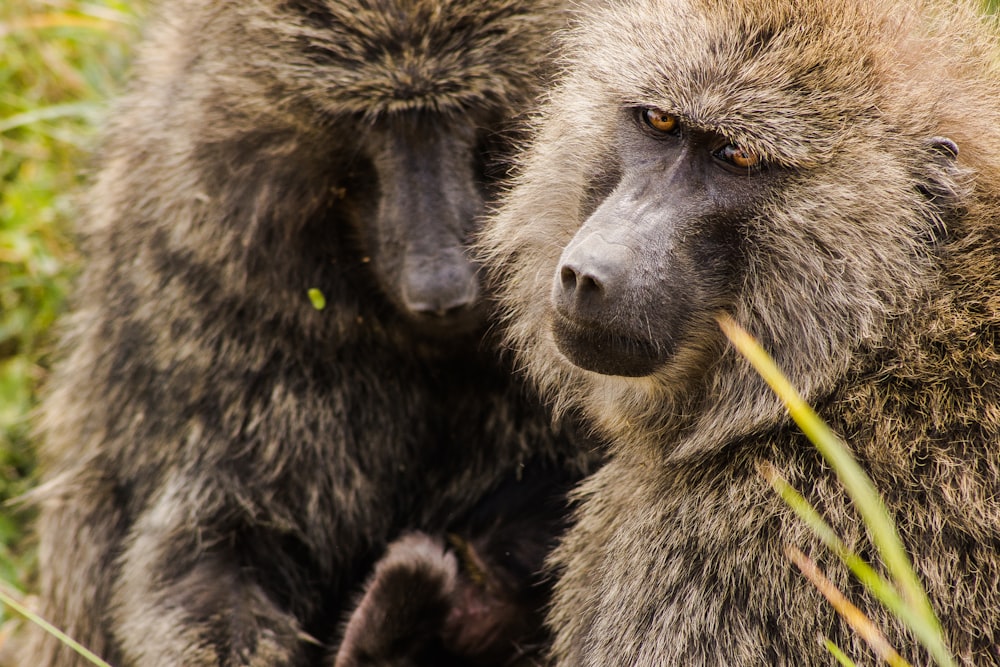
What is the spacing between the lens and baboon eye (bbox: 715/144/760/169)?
114 inches

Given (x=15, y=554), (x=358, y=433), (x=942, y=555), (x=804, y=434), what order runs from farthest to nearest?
(x=15, y=554)
(x=358, y=433)
(x=804, y=434)
(x=942, y=555)

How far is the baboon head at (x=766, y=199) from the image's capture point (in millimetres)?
2852

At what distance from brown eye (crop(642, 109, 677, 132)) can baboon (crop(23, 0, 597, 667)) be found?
64 cm

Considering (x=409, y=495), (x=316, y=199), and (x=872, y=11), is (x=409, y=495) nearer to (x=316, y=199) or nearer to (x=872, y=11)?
(x=316, y=199)

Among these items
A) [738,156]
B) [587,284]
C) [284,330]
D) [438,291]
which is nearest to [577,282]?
[587,284]

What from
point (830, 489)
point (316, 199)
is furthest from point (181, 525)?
point (830, 489)

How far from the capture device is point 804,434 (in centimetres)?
299

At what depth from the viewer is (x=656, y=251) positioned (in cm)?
283

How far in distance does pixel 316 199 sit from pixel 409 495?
101 cm

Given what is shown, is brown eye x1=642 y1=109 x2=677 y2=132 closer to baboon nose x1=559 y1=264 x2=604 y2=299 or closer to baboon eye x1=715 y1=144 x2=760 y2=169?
baboon eye x1=715 y1=144 x2=760 y2=169

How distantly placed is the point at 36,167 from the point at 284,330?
2375 millimetres

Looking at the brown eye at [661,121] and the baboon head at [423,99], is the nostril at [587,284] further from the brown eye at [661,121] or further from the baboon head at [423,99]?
the baboon head at [423,99]

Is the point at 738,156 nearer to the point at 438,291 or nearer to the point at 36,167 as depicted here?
the point at 438,291

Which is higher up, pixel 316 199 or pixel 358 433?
pixel 316 199
